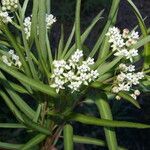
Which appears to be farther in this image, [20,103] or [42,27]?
[20,103]

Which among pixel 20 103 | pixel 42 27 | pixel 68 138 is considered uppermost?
pixel 42 27

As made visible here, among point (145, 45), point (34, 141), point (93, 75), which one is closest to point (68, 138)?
point (34, 141)

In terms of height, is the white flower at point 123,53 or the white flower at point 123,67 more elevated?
the white flower at point 123,53

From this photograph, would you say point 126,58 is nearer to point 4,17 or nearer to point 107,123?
point 107,123

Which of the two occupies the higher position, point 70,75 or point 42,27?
point 42,27

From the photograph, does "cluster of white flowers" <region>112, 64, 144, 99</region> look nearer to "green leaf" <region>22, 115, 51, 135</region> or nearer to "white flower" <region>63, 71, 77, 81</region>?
"white flower" <region>63, 71, 77, 81</region>

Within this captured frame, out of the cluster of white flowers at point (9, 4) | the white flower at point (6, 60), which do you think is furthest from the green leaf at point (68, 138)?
the cluster of white flowers at point (9, 4)

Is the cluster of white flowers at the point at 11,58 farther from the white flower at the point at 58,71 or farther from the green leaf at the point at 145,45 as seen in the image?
the green leaf at the point at 145,45
